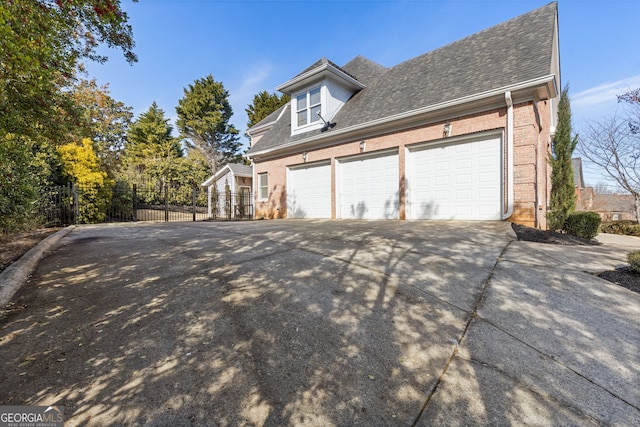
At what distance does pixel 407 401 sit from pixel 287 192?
11330mm

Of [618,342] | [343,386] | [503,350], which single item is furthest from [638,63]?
[343,386]

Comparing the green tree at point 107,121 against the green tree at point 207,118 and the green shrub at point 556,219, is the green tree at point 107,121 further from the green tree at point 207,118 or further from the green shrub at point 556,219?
the green shrub at point 556,219

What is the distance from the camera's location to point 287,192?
1257 centimetres

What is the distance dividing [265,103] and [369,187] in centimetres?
2062

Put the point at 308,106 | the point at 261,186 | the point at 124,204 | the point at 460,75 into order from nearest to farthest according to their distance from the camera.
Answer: the point at 460,75
the point at 308,106
the point at 124,204
the point at 261,186

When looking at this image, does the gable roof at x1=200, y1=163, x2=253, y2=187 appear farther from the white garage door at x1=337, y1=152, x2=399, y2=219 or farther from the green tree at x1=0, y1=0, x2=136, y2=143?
the green tree at x1=0, y1=0, x2=136, y2=143

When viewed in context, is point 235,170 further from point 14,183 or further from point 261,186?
point 14,183

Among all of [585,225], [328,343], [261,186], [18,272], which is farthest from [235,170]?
[328,343]

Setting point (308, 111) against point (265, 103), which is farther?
point (265, 103)

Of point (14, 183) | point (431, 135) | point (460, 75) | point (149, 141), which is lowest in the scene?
point (14, 183)

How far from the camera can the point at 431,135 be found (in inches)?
327

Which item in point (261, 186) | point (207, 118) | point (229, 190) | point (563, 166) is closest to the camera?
point (563, 166)

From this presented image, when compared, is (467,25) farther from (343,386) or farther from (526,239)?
(343,386)

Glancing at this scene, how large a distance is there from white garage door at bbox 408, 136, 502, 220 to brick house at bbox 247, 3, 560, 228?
27 mm
